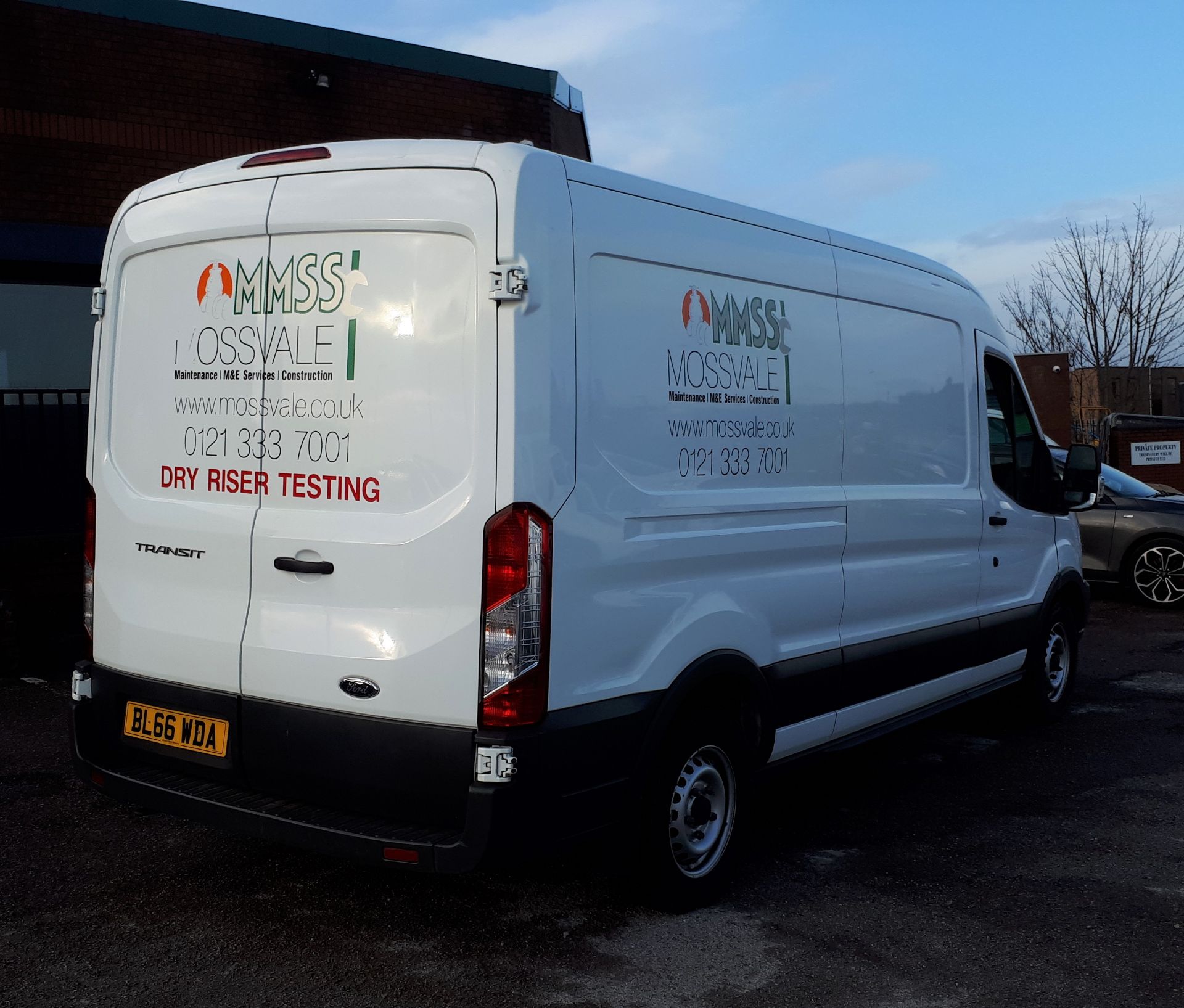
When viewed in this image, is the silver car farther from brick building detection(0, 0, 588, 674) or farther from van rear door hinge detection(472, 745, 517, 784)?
van rear door hinge detection(472, 745, 517, 784)

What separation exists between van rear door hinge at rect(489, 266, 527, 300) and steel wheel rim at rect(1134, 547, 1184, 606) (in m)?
9.76

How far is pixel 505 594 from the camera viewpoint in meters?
3.33

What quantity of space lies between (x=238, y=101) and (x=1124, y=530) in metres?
9.13

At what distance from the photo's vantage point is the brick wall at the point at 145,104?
9.44 meters

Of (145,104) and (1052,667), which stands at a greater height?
(145,104)

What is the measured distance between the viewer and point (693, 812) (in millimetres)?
4109

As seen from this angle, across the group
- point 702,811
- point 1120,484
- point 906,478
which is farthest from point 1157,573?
point 702,811

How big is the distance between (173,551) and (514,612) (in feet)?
4.27

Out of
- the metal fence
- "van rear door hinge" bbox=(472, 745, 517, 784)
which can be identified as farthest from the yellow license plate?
the metal fence

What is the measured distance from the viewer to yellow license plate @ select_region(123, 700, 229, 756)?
3.74 metres

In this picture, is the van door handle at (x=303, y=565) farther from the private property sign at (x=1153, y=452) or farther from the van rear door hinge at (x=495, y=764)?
the private property sign at (x=1153, y=452)

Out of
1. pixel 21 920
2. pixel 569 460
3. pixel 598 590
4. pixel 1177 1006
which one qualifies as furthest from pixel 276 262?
pixel 1177 1006

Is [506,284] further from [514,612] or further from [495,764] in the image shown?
[495,764]

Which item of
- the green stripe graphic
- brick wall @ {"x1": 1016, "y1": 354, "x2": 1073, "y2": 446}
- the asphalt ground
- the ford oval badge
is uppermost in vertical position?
brick wall @ {"x1": 1016, "y1": 354, "x2": 1073, "y2": 446}
